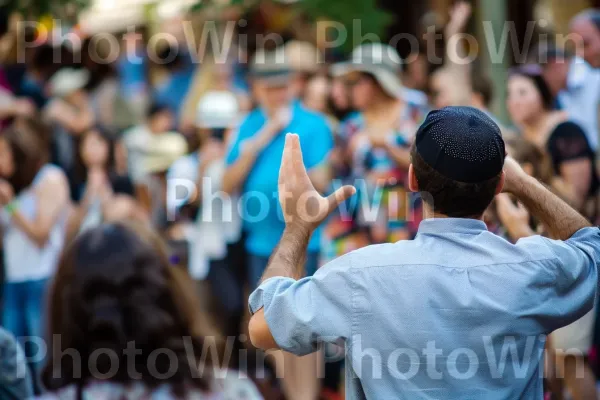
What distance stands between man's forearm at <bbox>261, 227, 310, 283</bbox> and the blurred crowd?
4.56 feet

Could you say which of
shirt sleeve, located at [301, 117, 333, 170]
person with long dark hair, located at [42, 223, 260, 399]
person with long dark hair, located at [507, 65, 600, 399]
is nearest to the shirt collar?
person with long dark hair, located at [42, 223, 260, 399]

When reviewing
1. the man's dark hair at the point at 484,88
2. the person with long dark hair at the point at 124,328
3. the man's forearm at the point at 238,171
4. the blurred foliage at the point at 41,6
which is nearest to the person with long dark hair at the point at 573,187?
the man's dark hair at the point at 484,88

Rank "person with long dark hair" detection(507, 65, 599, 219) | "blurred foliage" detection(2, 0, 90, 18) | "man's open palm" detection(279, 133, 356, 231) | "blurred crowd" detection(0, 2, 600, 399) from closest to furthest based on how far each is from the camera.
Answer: "man's open palm" detection(279, 133, 356, 231)
"person with long dark hair" detection(507, 65, 599, 219)
"blurred crowd" detection(0, 2, 600, 399)
"blurred foliage" detection(2, 0, 90, 18)

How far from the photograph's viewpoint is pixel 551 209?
2.60 metres

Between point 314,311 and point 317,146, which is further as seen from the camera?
point 317,146

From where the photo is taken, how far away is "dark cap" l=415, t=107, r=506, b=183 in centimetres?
233

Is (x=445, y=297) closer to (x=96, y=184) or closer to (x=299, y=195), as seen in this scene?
(x=299, y=195)

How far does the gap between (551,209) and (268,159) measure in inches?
154

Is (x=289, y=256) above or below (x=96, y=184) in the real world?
above

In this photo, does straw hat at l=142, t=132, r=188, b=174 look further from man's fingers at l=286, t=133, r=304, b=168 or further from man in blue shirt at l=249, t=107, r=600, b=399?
man in blue shirt at l=249, t=107, r=600, b=399

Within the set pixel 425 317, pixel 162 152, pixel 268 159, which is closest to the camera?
pixel 425 317

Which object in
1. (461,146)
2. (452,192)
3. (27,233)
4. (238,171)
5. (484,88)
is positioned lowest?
(27,233)

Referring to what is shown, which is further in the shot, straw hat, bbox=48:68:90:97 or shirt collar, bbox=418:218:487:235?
straw hat, bbox=48:68:90:97

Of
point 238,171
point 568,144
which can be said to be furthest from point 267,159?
point 568,144
